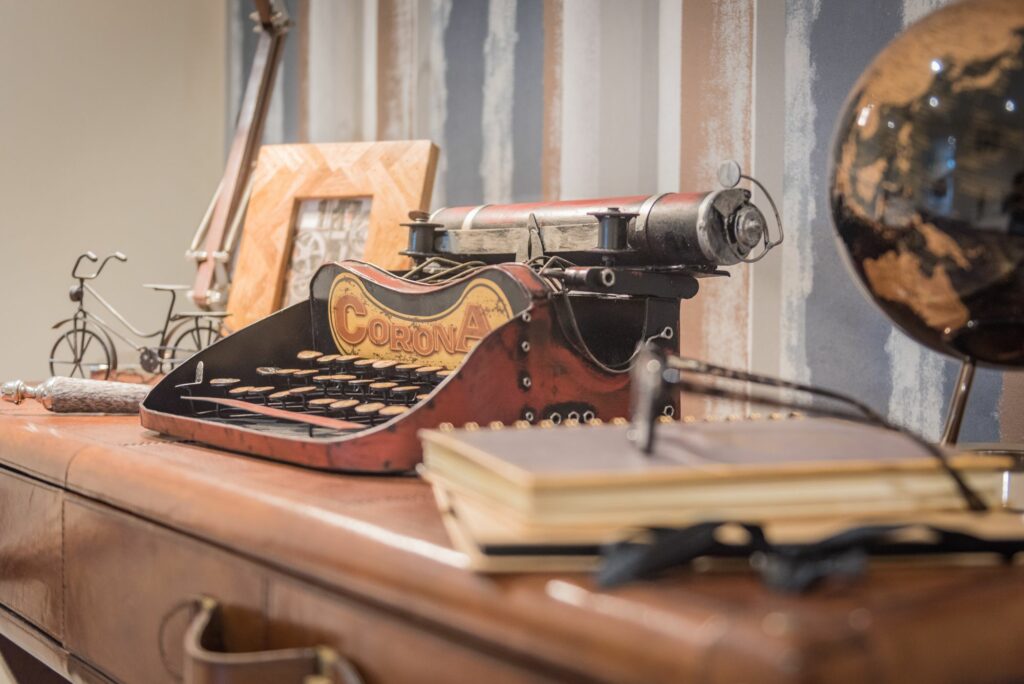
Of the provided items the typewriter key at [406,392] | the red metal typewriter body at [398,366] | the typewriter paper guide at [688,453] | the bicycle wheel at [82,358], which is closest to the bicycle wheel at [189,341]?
the bicycle wheel at [82,358]

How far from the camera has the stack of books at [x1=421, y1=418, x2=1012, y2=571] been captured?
1.73ft

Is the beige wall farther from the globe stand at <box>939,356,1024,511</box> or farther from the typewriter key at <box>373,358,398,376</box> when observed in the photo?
the globe stand at <box>939,356,1024,511</box>

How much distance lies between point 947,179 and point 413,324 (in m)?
0.58

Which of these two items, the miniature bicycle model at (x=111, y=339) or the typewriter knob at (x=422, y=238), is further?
the miniature bicycle model at (x=111, y=339)

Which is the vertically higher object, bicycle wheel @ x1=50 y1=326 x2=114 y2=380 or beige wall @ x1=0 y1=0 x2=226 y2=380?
beige wall @ x1=0 y1=0 x2=226 y2=380

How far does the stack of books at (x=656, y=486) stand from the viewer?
20.8 inches

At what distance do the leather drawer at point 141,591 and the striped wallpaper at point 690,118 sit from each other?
2.86 ft

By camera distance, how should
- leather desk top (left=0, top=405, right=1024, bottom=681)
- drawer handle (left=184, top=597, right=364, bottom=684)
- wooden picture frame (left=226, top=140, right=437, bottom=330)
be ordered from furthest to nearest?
1. wooden picture frame (left=226, top=140, right=437, bottom=330)
2. drawer handle (left=184, top=597, right=364, bottom=684)
3. leather desk top (left=0, top=405, right=1024, bottom=681)

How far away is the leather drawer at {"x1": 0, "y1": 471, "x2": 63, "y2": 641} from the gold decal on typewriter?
36 cm

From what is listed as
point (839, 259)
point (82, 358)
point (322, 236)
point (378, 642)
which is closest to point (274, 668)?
point (378, 642)

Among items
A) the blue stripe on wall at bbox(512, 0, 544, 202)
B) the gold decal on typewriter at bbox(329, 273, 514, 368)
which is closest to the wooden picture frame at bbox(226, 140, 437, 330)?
the blue stripe on wall at bbox(512, 0, 544, 202)

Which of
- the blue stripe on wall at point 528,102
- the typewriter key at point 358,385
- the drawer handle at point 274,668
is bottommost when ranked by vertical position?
the drawer handle at point 274,668

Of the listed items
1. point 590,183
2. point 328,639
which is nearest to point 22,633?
point 328,639

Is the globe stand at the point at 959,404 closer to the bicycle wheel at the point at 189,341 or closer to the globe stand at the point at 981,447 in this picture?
the globe stand at the point at 981,447
